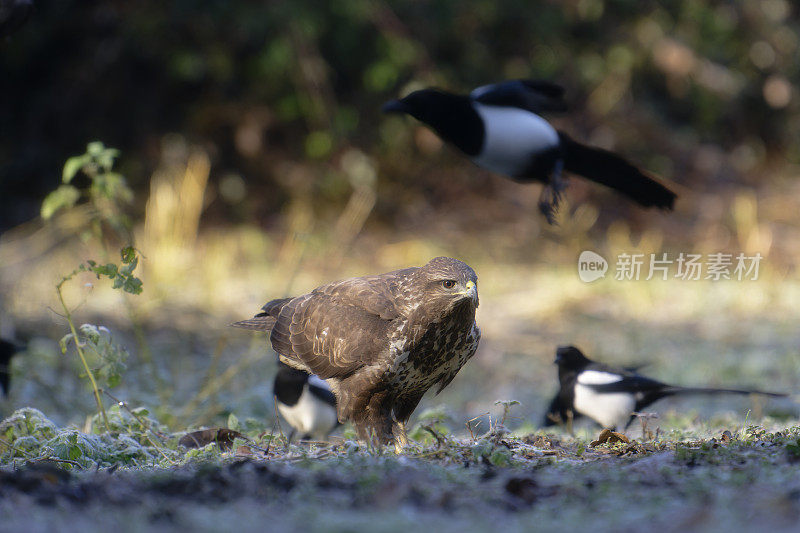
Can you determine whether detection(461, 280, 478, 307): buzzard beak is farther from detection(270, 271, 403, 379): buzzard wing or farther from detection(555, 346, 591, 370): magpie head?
detection(555, 346, 591, 370): magpie head

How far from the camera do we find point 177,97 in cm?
951

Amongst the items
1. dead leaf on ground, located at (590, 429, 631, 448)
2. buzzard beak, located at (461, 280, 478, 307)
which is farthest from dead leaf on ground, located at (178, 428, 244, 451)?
dead leaf on ground, located at (590, 429, 631, 448)

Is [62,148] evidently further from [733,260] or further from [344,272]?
[733,260]

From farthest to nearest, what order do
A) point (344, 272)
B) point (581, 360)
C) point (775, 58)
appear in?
point (775, 58), point (344, 272), point (581, 360)

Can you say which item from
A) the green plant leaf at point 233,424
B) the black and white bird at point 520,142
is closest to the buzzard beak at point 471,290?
the black and white bird at point 520,142

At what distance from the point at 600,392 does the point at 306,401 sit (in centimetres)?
136

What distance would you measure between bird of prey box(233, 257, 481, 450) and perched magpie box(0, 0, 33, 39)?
1588 millimetres

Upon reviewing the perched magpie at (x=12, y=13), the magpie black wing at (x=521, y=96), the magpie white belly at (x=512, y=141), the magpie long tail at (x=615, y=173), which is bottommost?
the magpie long tail at (x=615, y=173)

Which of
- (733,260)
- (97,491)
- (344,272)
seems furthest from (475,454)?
(733,260)

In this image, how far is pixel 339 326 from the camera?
3.31m

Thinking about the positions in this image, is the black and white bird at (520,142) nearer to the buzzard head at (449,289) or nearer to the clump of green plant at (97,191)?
the buzzard head at (449,289)

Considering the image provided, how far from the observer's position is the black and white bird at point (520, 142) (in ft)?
10.5

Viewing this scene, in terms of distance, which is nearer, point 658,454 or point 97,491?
point 97,491

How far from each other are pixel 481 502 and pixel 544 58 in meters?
7.94
